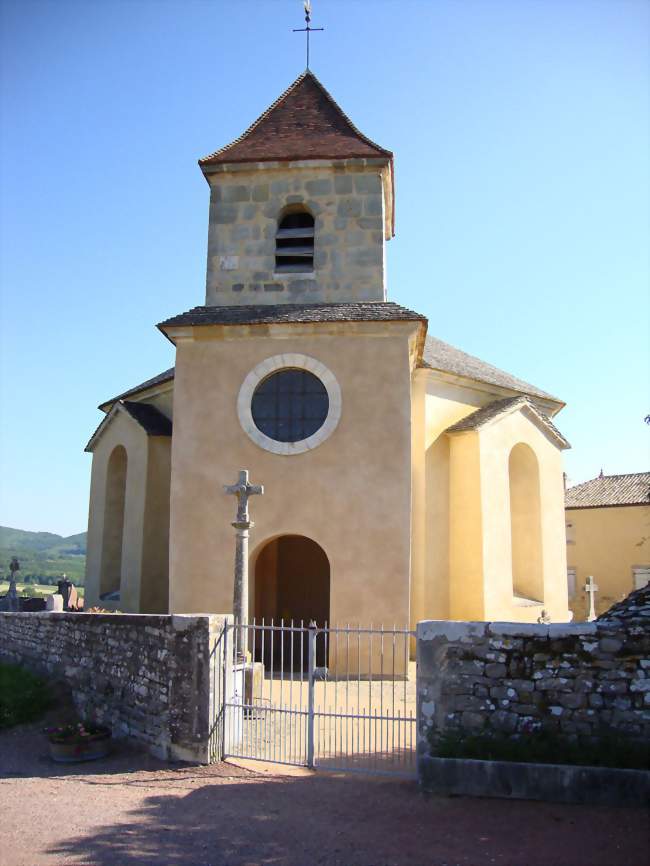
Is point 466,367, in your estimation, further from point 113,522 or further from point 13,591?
point 13,591

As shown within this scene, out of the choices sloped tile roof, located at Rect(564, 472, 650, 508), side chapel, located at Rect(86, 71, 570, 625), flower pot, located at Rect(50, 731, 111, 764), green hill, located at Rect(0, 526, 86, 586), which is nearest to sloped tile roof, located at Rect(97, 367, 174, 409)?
side chapel, located at Rect(86, 71, 570, 625)

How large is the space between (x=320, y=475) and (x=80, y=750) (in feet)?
18.8

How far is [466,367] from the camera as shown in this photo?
57.0 feet

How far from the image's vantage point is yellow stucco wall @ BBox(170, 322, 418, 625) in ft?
40.8

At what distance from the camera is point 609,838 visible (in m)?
5.64

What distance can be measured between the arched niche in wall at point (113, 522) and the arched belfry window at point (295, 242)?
629 centimetres

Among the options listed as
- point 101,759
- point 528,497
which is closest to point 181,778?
point 101,759

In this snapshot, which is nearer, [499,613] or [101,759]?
[101,759]

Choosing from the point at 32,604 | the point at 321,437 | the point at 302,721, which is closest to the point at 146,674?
the point at 302,721

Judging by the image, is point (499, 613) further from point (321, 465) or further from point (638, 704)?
point (638, 704)

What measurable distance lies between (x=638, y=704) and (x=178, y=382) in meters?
9.55


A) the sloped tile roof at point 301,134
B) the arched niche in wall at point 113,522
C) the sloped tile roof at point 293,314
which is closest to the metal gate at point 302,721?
the sloped tile roof at point 293,314

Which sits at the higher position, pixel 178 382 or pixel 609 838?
pixel 178 382

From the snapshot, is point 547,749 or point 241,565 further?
point 241,565
